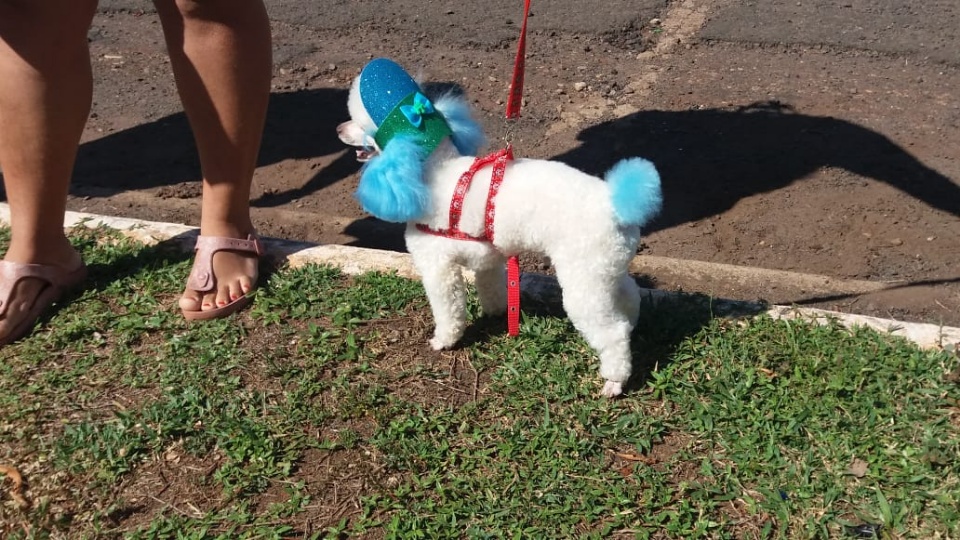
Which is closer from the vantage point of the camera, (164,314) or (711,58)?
(164,314)

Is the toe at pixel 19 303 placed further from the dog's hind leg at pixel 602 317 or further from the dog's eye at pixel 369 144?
the dog's hind leg at pixel 602 317

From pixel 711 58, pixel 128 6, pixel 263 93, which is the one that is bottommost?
pixel 128 6

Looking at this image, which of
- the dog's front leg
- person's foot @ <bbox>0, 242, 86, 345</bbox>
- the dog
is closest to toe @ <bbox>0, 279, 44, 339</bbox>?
person's foot @ <bbox>0, 242, 86, 345</bbox>

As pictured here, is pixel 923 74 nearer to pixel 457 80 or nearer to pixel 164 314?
pixel 457 80

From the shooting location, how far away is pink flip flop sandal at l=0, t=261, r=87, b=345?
3.12 metres

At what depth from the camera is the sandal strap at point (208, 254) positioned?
322cm

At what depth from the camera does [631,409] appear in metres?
2.69

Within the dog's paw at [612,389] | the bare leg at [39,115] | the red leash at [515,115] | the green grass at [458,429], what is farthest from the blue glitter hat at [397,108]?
the bare leg at [39,115]

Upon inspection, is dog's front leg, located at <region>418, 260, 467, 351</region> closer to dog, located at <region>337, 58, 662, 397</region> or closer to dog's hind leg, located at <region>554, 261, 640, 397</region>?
dog, located at <region>337, 58, 662, 397</region>

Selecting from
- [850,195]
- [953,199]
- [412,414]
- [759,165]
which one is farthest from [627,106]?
[412,414]

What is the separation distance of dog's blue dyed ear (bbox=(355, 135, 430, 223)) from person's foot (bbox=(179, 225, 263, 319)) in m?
0.98

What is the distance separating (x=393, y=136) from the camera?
2533 mm

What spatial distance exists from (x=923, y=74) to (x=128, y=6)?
6.45 meters

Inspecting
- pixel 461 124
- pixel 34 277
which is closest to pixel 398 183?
pixel 461 124
